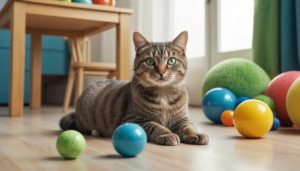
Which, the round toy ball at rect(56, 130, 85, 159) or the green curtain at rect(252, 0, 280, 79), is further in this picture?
the green curtain at rect(252, 0, 280, 79)

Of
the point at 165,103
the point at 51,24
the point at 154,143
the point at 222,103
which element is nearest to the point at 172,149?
the point at 154,143

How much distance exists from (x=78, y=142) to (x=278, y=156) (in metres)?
0.69

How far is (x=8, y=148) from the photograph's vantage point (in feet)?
4.27

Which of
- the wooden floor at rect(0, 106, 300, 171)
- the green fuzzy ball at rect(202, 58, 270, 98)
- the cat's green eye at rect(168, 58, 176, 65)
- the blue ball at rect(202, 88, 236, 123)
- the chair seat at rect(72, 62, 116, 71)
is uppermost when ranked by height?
the chair seat at rect(72, 62, 116, 71)

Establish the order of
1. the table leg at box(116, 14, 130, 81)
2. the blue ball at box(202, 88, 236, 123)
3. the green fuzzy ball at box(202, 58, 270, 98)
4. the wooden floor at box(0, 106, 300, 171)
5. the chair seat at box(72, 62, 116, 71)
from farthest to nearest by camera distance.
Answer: the chair seat at box(72, 62, 116, 71) → the table leg at box(116, 14, 130, 81) → the green fuzzy ball at box(202, 58, 270, 98) → the blue ball at box(202, 88, 236, 123) → the wooden floor at box(0, 106, 300, 171)

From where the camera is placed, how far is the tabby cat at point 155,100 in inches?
57.6

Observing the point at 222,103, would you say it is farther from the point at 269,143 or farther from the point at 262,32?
the point at 262,32

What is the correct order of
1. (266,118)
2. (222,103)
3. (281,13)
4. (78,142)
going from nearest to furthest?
(78,142) → (266,118) → (222,103) → (281,13)

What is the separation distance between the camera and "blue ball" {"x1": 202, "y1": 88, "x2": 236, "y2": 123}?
2.16 m

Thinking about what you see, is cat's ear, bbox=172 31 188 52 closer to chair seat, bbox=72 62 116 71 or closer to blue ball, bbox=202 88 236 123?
blue ball, bbox=202 88 236 123

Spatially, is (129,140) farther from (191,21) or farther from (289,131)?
(191,21)

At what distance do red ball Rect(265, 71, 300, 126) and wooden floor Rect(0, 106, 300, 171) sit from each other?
482 mm

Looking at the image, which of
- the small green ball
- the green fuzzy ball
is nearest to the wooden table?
the green fuzzy ball

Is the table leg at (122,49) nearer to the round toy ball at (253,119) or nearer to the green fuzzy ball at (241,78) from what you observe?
the green fuzzy ball at (241,78)
